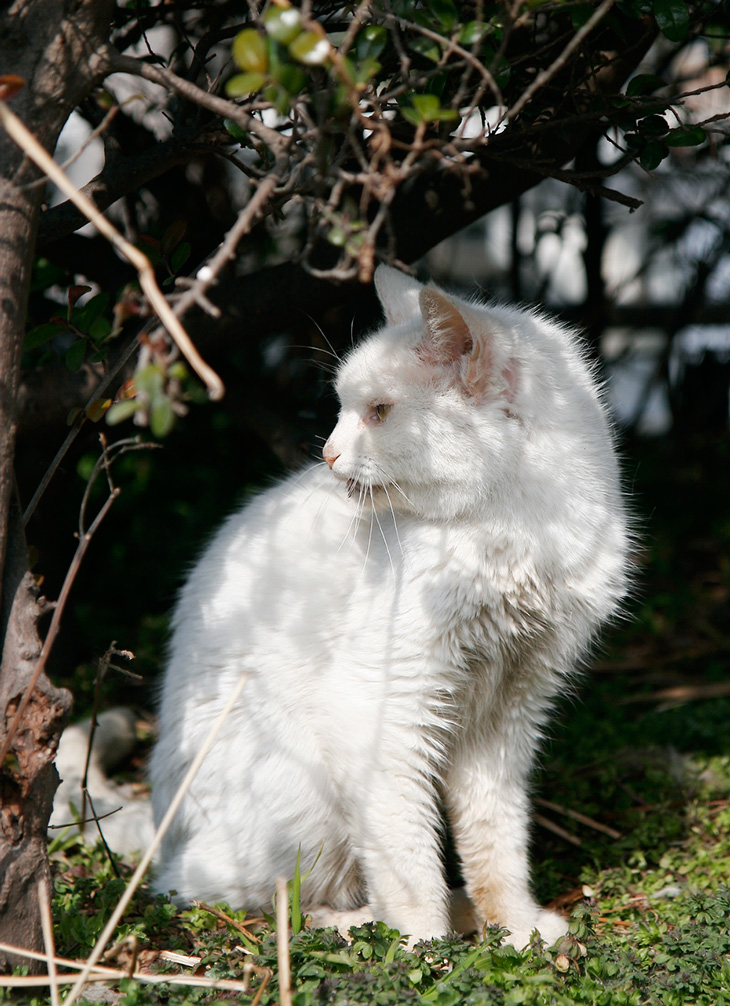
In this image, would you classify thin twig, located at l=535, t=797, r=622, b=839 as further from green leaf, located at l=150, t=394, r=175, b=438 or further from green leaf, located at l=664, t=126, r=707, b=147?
green leaf, located at l=150, t=394, r=175, b=438

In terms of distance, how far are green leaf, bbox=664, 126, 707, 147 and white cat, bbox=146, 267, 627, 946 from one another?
56 cm

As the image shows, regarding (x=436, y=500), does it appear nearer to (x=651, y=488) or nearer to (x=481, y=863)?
(x=481, y=863)

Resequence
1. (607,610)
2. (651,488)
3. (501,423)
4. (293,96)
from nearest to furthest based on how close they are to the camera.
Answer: (293,96)
(501,423)
(607,610)
(651,488)

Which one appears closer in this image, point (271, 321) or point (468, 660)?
point (468, 660)

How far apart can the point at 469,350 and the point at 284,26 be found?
90cm

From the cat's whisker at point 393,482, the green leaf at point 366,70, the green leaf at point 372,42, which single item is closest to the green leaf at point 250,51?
the green leaf at point 366,70

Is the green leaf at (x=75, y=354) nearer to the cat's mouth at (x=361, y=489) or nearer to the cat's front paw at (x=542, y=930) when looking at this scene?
the cat's mouth at (x=361, y=489)

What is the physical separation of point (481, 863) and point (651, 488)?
12.0 ft

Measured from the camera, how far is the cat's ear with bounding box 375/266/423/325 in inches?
96.0

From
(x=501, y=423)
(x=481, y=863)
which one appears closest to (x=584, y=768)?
(x=481, y=863)

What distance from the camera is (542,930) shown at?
2.27m

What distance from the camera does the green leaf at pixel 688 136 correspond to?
2.12 meters

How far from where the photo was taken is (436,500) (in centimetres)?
213

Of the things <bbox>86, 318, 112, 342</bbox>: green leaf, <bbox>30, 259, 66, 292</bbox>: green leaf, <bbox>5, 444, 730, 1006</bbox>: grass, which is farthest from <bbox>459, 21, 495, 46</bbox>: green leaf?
<bbox>30, 259, 66, 292</bbox>: green leaf
